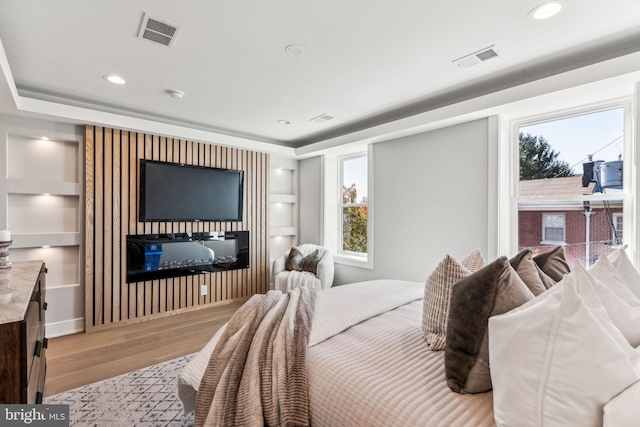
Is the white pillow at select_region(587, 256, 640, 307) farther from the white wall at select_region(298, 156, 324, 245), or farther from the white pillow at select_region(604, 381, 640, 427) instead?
the white wall at select_region(298, 156, 324, 245)

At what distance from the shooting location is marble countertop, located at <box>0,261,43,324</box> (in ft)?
3.86

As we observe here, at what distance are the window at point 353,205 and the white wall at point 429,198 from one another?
0.48 meters

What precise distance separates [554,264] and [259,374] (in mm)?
1506

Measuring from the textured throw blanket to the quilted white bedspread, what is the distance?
7 centimetres

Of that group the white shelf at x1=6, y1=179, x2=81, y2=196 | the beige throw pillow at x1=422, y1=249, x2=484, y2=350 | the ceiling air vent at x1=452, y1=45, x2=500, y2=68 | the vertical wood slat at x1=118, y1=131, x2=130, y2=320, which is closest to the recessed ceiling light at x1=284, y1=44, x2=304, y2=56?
the ceiling air vent at x1=452, y1=45, x2=500, y2=68

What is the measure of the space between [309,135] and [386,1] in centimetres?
309

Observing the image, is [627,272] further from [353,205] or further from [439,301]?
[353,205]

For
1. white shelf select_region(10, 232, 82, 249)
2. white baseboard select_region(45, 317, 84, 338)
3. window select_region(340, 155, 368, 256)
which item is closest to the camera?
white shelf select_region(10, 232, 82, 249)

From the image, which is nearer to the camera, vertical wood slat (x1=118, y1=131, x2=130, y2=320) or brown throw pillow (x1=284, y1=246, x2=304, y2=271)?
vertical wood slat (x1=118, y1=131, x2=130, y2=320)

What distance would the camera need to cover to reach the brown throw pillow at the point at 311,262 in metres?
4.36

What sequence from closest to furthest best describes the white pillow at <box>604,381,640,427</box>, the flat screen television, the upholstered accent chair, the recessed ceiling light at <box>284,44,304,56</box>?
the white pillow at <box>604,381,640,427</box> → the recessed ceiling light at <box>284,44,304,56</box> → the flat screen television → the upholstered accent chair

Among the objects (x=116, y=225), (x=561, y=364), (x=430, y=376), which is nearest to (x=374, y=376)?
(x=430, y=376)

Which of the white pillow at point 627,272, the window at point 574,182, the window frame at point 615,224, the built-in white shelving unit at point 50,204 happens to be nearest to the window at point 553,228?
the window at point 574,182

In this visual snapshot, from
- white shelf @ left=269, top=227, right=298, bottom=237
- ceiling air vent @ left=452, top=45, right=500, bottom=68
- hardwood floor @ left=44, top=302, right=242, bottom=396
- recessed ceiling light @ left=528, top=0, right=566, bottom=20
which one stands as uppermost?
ceiling air vent @ left=452, top=45, right=500, bottom=68
